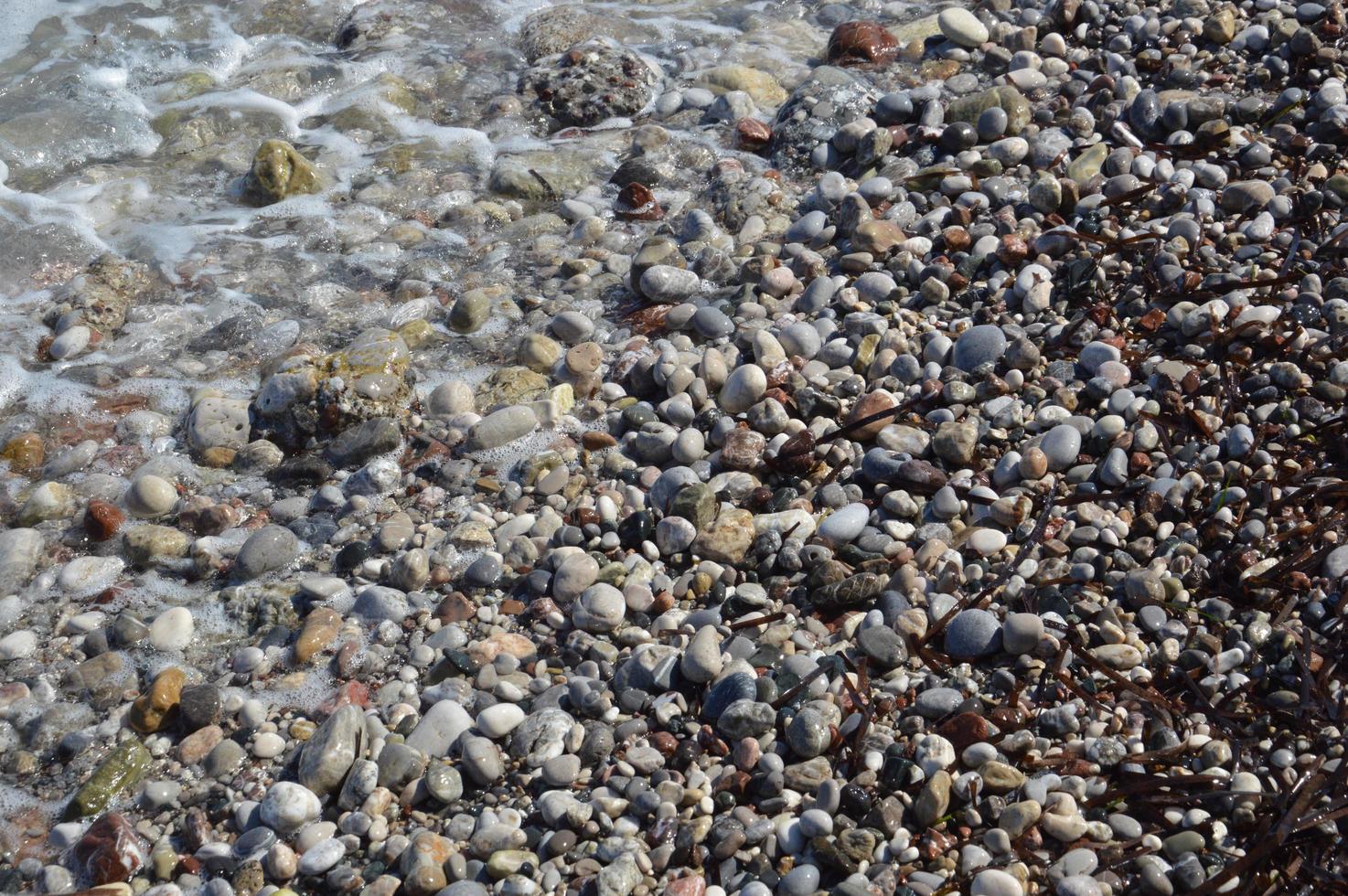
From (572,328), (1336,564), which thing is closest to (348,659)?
(572,328)

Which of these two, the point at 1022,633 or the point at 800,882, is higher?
the point at 1022,633

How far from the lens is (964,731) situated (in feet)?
7.80

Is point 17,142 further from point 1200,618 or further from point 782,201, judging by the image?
point 1200,618

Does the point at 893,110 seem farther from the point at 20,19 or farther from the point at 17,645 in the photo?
the point at 20,19

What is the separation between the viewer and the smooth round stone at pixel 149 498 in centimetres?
332

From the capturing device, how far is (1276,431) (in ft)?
9.82

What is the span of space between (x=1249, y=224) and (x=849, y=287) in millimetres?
1445

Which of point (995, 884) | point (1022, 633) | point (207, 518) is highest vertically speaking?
point (1022, 633)

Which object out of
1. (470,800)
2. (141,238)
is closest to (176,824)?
(470,800)

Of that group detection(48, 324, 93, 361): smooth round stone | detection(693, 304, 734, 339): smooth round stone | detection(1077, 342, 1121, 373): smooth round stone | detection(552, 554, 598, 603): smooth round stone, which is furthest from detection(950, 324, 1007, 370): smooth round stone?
detection(48, 324, 93, 361): smooth round stone

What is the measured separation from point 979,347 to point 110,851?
2.83 m

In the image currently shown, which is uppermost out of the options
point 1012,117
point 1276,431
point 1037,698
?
point 1012,117

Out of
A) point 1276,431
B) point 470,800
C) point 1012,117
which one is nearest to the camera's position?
point 470,800

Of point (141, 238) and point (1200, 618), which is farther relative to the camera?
point (141, 238)
